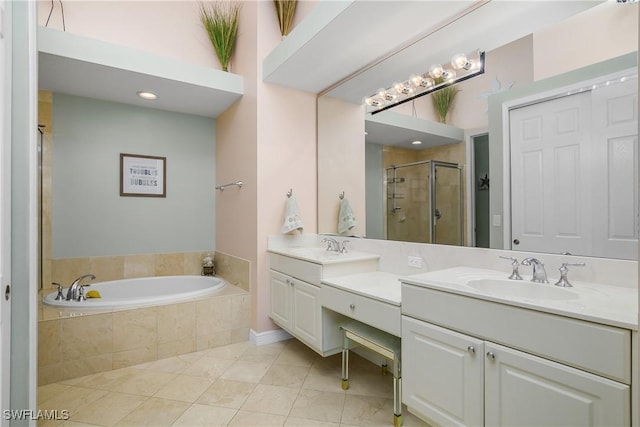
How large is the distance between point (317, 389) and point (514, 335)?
1.36m

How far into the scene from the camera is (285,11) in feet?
9.14

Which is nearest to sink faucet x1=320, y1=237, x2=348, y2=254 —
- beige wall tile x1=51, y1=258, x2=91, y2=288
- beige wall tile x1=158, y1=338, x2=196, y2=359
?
beige wall tile x1=158, y1=338, x2=196, y2=359

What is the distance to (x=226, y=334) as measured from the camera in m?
2.72

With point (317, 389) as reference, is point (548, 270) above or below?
above

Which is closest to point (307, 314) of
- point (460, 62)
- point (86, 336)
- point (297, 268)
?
point (297, 268)

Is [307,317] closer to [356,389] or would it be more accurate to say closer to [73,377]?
[356,389]

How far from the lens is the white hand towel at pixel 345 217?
8.86 ft

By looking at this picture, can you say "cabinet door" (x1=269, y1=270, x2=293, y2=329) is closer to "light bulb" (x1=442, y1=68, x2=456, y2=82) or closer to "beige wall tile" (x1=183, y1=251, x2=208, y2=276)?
"beige wall tile" (x1=183, y1=251, x2=208, y2=276)

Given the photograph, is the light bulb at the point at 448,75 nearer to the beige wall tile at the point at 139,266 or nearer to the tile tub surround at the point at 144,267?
the tile tub surround at the point at 144,267

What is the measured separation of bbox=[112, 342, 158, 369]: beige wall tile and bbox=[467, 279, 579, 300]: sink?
7.60 ft

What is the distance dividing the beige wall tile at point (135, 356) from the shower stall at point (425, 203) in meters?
2.01

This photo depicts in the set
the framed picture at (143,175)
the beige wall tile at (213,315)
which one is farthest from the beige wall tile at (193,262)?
the beige wall tile at (213,315)

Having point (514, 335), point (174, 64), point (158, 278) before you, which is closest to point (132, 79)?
point (174, 64)

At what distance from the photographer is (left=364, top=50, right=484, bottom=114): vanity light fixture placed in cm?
187
